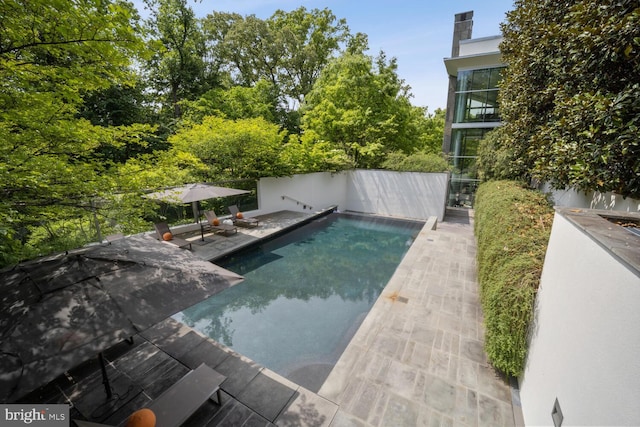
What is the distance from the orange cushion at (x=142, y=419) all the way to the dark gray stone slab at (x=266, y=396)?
100 centimetres

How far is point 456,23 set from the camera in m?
16.0

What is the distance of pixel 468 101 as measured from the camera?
15516 mm

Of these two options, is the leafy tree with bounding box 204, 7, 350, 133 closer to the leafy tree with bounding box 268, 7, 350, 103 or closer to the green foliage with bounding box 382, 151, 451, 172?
the leafy tree with bounding box 268, 7, 350, 103

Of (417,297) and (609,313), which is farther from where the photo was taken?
(417,297)

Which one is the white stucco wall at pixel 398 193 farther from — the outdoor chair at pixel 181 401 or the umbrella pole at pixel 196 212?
the outdoor chair at pixel 181 401

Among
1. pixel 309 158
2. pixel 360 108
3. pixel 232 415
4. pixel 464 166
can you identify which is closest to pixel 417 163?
pixel 464 166

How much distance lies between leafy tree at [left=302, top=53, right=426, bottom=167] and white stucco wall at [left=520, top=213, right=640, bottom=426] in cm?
1507

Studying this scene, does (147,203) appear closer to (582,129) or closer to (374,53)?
(582,129)

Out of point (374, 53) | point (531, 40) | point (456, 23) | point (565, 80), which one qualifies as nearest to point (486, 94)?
point (456, 23)

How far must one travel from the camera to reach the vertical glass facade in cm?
1486

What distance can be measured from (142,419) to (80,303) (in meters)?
1.43

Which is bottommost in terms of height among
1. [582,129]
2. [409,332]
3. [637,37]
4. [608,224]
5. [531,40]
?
[409,332]

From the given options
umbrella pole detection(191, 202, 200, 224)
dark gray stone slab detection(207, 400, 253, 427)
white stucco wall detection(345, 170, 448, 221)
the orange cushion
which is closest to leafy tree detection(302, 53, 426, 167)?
white stucco wall detection(345, 170, 448, 221)

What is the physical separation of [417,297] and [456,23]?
18.2 metres
